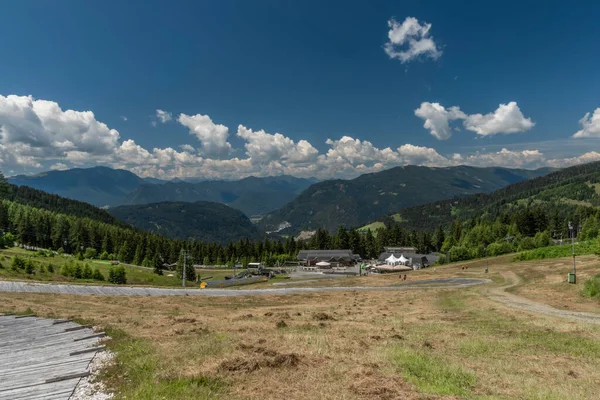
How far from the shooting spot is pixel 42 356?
14.7m

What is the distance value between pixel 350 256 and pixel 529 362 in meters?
152

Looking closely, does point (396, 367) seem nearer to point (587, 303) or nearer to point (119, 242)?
point (587, 303)

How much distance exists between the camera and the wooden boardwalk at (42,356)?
11384mm

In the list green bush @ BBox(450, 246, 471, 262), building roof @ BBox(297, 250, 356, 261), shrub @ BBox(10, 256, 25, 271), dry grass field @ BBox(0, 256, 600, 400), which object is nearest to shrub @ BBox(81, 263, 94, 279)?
shrub @ BBox(10, 256, 25, 271)

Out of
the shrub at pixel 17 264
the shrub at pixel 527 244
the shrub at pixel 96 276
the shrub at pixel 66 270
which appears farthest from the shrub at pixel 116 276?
the shrub at pixel 527 244

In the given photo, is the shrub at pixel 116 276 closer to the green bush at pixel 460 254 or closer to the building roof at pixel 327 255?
the building roof at pixel 327 255

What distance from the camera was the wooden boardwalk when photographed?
37.3ft

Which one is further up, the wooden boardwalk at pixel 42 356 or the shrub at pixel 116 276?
the wooden boardwalk at pixel 42 356

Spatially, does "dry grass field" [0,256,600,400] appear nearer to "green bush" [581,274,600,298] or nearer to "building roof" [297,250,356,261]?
"green bush" [581,274,600,298]

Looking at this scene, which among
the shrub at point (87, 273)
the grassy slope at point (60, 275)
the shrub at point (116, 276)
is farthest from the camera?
the shrub at point (116, 276)

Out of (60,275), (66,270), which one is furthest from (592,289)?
(66,270)

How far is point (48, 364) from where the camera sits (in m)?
13.7

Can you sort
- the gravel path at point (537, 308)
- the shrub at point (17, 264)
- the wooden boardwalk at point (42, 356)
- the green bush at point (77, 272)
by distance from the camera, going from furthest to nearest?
the green bush at point (77, 272) → the shrub at point (17, 264) → the gravel path at point (537, 308) → the wooden boardwalk at point (42, 356)

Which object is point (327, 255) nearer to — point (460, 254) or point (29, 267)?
point (460, 254)
